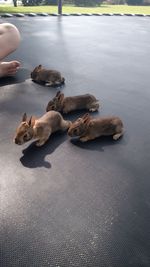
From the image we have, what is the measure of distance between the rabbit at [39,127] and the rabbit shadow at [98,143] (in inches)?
4.1

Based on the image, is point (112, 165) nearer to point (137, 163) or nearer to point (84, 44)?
point (137, 163)

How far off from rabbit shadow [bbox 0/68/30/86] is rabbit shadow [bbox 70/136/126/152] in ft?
2.92

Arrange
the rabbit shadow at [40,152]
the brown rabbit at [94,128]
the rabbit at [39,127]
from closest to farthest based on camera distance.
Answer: the rabbit shadow at [40,152] < the rabbit at [39,127] < the brown rabbit at [94,128]

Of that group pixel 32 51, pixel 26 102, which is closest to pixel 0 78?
pixel 26 102

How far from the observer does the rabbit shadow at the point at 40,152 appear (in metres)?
1.35

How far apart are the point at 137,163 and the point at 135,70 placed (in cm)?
161

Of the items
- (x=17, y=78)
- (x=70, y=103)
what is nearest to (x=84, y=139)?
(x=70, y=103)

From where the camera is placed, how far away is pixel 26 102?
1.96 metres

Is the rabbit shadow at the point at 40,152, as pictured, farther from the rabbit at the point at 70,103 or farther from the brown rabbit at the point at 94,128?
the rabbit at the point at 70,103

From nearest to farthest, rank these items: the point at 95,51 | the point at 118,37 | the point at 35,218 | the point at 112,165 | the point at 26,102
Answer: the point at 35,218
the point at 112,165
the point at 26,102
the point at 95,51
the point at 118,37

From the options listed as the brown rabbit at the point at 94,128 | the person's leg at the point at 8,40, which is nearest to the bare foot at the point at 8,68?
the person's leg at the point at 8,40

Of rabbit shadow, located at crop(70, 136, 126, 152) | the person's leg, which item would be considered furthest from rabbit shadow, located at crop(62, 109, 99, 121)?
the person's leg

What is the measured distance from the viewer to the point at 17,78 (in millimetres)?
2387

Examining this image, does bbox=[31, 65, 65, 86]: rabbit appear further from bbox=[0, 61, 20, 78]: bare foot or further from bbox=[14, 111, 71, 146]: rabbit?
bbox=[14, 111, 71, 146]: rabbit
